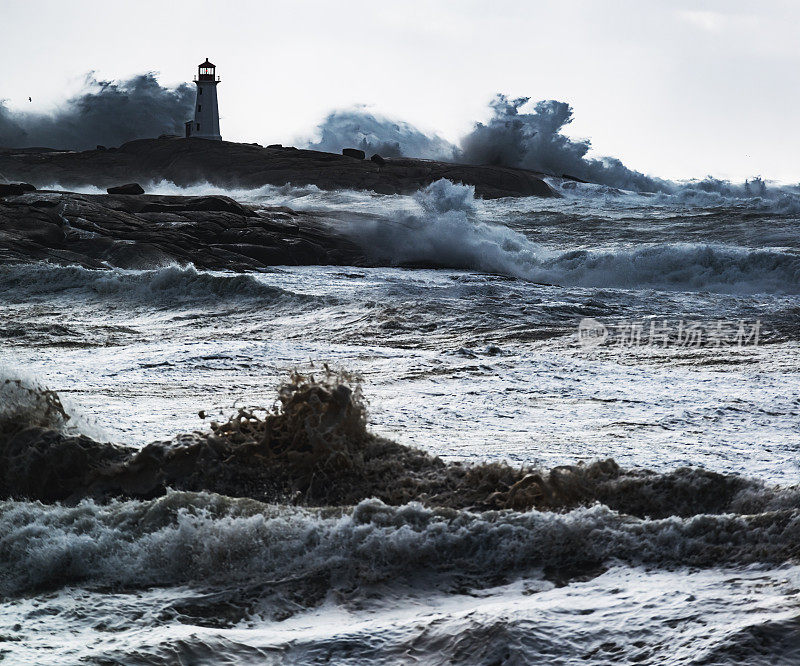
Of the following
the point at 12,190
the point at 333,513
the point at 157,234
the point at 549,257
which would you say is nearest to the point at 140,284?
the point at 157,234

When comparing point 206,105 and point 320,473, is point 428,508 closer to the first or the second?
point 320,473

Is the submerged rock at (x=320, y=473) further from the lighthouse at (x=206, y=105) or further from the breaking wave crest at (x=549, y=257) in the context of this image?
the lighthouse at (x=206, y=105)

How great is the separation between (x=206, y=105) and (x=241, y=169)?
7.24 meters

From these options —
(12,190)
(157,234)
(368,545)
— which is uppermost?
(12,190)

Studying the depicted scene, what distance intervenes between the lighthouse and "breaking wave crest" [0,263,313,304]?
27.2m

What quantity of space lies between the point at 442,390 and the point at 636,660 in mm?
3525

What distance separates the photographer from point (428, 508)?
2.99m

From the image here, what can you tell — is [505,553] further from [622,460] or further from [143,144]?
[143,144]

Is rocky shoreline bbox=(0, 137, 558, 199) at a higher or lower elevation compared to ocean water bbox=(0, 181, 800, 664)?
higher

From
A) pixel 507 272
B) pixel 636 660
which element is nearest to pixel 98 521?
pixel 636 660
